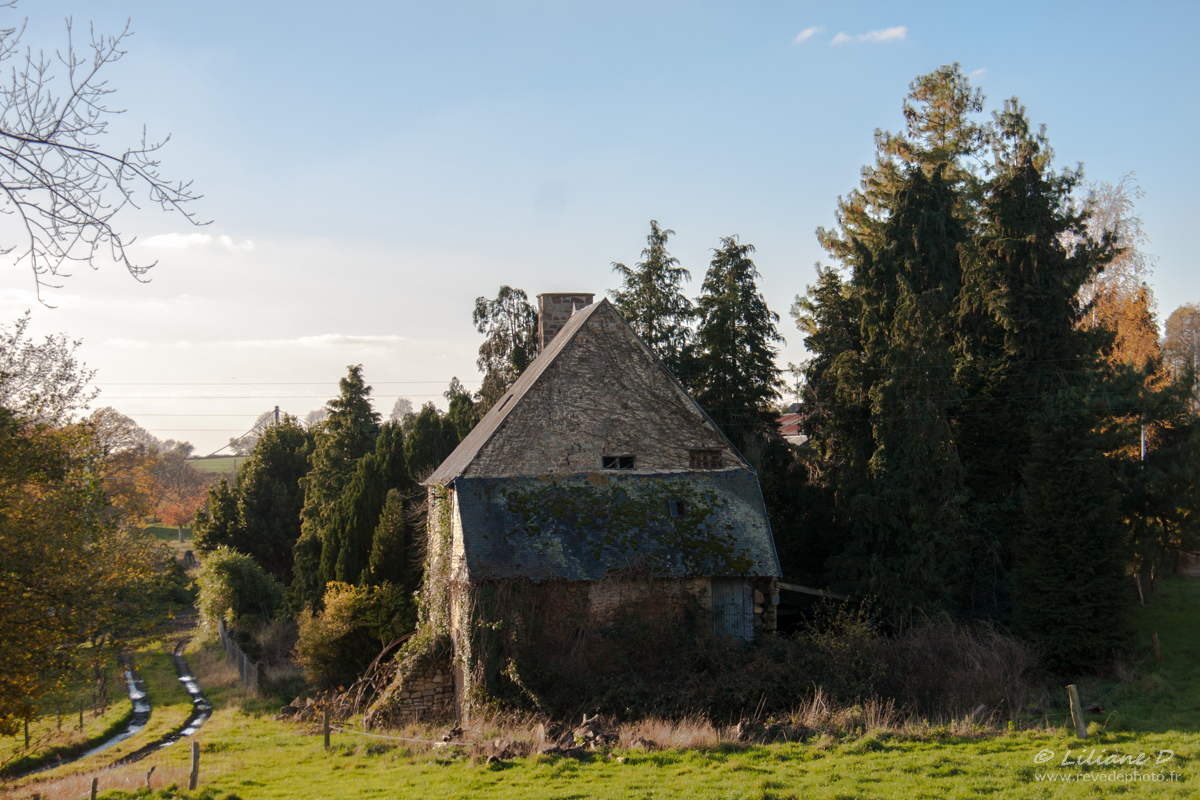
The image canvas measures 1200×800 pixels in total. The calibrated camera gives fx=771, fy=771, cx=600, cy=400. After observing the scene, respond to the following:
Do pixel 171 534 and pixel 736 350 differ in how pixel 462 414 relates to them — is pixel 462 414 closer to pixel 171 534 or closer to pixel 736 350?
pixel 736 350

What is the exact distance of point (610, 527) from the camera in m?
15.9

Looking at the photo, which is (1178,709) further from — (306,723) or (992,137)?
(992,137)

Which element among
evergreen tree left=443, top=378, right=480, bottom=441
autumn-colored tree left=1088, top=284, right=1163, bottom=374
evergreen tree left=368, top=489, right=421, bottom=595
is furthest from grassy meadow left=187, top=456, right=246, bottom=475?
autumn-colored tree left=1088, top=284, right=1163, bottom=374

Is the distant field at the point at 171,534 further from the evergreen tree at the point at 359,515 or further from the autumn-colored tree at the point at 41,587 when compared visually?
the autumn-colored tree at the point at 41,587

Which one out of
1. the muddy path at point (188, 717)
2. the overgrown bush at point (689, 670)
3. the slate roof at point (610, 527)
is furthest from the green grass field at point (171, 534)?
the overgrown bush at point (689, 670)

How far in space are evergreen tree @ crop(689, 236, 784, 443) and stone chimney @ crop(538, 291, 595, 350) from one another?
5.68m

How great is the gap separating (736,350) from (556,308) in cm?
714

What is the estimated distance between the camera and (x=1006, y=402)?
79.0 feet

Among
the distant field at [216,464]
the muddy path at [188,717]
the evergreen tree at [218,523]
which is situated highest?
the distant field at [216,464]

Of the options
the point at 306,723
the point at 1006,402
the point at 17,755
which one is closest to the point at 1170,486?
the point at 1006,402

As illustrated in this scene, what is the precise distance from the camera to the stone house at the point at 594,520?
15062 mm

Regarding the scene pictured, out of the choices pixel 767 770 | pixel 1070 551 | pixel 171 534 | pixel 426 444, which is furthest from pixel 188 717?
pixel 171 534

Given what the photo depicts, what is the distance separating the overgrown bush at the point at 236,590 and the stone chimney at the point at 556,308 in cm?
A: 1635

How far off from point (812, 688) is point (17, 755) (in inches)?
626
